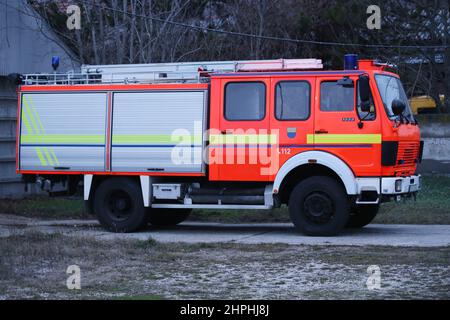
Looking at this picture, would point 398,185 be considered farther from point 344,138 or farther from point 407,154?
point 344,138

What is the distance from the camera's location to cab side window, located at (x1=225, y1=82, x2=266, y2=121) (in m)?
15.2

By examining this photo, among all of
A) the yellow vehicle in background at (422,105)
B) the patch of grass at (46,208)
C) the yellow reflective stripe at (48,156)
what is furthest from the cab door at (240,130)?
the yellow vehicle in background at (422,105)

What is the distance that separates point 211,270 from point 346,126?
4.60 meters

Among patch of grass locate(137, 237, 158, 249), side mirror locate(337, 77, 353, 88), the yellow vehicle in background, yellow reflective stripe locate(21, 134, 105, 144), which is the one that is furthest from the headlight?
the yellow vehicle in background

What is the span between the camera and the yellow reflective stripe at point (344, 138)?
1449cm

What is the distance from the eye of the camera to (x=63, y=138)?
16.4 m

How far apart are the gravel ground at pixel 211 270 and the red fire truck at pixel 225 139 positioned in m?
1.87

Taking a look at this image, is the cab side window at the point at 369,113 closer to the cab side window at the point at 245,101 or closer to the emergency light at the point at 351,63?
the emergency light at the point at 351,63

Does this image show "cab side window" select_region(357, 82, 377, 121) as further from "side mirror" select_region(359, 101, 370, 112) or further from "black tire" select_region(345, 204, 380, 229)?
"black tire" select_region(345, 204, 380, 229)

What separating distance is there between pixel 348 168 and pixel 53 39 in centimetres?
1066

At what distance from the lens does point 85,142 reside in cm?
1627

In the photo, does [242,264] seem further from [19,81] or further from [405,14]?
[405,14]

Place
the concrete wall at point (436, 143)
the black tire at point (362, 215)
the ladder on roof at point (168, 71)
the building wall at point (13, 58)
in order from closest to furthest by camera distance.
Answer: the ladder on roof at point (168, 71) → the black tire at point (362, 215) → the building wall at point (13, 58) → the concrete wall at point (436, 143)

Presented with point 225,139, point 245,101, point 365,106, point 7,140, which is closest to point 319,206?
point 365,106
